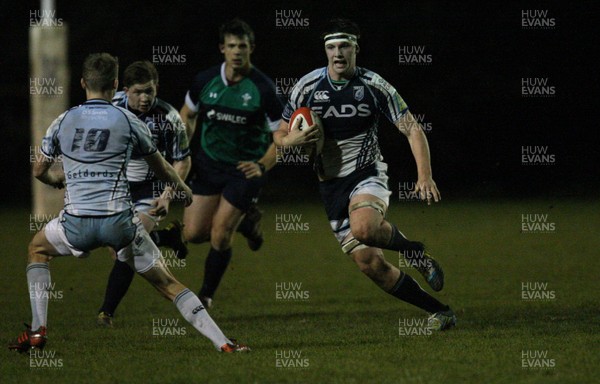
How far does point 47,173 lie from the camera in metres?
6.19

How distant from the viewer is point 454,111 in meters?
21.2

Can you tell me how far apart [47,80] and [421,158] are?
41.0 ft

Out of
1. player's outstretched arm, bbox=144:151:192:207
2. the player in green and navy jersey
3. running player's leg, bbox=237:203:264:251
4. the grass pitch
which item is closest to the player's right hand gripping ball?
player's outstretched arm, bbox=144:151:192:207

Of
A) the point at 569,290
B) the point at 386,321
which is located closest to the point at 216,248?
the point at 386,321

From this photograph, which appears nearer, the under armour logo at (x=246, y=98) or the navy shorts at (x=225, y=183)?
the navy shorts at (x=225, y=183)

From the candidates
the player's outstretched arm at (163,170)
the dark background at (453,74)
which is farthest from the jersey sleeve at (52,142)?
the dark background at (453,74)

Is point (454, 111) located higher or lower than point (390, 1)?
lower

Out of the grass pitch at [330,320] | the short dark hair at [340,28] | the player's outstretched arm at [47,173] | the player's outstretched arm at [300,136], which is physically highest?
the short dark hair at [340,28]

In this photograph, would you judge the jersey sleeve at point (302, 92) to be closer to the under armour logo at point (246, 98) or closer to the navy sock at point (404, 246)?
the navy sock at point (404, 246)

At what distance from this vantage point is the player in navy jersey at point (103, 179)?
596 cm

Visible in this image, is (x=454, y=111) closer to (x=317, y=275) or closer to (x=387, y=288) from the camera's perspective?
(x=317, y=275)

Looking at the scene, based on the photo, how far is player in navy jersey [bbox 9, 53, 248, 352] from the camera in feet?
19.5

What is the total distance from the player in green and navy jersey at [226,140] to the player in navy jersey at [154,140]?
29.9 inches

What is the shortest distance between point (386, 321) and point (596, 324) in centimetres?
147
